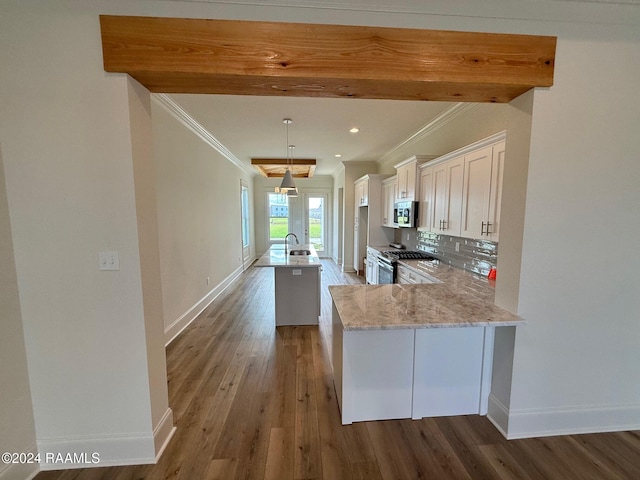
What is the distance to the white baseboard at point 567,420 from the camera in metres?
1.80

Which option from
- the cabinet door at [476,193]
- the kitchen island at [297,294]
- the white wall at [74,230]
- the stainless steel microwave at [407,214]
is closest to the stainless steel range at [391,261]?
the stainless steel microwave at [407,214]

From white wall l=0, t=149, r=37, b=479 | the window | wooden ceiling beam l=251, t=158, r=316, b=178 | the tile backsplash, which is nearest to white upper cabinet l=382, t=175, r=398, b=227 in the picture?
the tile backsplash

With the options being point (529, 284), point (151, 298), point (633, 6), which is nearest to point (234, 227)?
point (151, 298)

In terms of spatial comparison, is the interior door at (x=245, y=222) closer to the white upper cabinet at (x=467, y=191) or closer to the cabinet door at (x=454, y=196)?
the white upper cabinet at (x=467, y=191)

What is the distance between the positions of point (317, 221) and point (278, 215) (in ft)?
4.42

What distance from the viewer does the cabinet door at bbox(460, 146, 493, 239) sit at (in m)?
2.37

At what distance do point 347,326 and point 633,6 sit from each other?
2.52m

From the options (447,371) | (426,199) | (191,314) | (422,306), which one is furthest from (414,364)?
(191,314)

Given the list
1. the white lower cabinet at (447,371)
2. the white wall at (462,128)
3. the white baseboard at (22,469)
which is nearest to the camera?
the white baseboard at (22,469)

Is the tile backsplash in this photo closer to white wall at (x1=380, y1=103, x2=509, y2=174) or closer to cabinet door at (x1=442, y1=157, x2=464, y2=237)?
cabinet door at (x1=442, y1=157, x2=464, y2=237)

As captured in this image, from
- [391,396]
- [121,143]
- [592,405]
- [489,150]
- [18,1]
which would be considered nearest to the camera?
[18,1]

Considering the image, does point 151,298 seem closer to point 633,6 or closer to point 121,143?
point 121,143

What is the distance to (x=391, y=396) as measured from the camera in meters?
1.95

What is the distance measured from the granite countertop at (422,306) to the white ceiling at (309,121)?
220 cm
